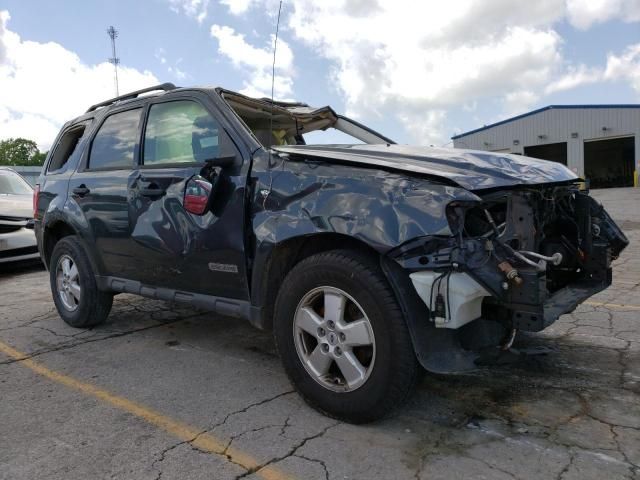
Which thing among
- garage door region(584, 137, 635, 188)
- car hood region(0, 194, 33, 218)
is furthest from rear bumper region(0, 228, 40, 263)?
garage door region(584, 137, 635, 188)

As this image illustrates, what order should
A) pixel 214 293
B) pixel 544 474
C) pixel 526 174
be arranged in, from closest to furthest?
pixel 544 474 → pixel 526 174 → pixel 214 293

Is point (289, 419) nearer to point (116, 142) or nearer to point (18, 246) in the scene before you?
point (116, 142)

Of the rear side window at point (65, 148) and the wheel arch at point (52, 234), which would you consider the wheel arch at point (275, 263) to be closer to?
the wheel arch at point (52, 234)

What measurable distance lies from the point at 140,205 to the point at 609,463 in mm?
A: 3384

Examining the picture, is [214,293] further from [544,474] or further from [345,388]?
[544,474]

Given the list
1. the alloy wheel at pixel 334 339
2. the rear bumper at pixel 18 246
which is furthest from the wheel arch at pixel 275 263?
the rear bumper at pixel 18 246

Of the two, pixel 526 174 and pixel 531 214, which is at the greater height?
pixel 526 174

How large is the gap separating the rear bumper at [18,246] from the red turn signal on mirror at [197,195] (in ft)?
20.9

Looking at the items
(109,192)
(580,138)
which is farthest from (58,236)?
Answer: (580,138)

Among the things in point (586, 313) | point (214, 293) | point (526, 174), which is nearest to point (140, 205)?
point (214, 293)

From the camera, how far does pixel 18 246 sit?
8.54m

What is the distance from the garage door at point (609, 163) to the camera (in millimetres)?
39000

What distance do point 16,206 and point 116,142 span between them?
5.60 m

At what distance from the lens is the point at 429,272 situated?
8.17 feet
